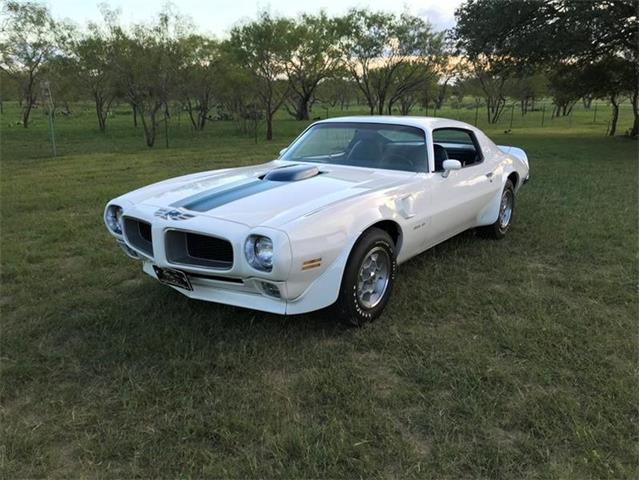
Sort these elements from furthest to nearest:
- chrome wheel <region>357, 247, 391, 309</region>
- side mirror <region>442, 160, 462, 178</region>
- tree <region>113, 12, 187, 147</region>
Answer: tree <region>113, 12, 187, 147</region> < side mirror <region>442, 160, 462, 178</region> < chrome wheel <region>357, 247, 391, 309</region>

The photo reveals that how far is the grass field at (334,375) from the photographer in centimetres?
232

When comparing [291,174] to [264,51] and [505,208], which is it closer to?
[505,208]

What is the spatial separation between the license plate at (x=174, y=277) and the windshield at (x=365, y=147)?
1.83 metres

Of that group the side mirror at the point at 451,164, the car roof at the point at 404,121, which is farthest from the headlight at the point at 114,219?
the side mirror at the point at 451,164

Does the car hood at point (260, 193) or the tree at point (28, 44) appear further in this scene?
the tree at point (28, 44)

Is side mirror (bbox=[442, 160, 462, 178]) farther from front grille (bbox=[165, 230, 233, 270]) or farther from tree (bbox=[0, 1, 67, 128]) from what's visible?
tree (bbox=[0, 1, 67, 128])

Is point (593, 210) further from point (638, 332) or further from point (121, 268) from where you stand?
point (121, 268)

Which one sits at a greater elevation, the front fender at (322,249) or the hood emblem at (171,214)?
the hood emblem at (171,214)

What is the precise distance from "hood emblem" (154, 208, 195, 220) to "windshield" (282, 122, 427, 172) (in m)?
1.69

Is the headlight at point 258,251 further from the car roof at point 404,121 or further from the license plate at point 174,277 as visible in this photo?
the car roof at point 404,121

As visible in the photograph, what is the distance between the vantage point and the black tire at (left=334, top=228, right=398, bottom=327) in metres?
3.32

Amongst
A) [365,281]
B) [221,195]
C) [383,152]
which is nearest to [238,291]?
[221,195]

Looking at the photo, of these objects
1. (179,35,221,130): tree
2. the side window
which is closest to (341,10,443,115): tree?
(179,35,221,130): tree

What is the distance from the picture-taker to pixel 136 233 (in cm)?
364
